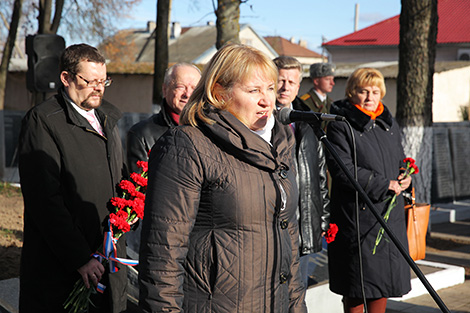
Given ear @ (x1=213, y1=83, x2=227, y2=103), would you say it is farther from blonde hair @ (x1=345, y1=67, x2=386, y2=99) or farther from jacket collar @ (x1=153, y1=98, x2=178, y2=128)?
blonde hair @ (x1=345, y1=67, x2=386, y2=99)

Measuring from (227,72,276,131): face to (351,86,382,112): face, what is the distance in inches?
95.7

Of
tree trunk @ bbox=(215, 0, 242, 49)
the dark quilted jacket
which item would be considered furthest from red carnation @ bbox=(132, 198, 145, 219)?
tree trunk @ bbox=(215, 0, 242, 49)

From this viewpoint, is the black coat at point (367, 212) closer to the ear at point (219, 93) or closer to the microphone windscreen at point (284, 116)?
the microphone windscreen at point (284, 116)

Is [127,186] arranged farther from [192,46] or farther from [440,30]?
[192,46]

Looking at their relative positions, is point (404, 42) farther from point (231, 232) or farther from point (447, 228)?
point (231, 232)

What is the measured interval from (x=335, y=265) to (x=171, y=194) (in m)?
2.66

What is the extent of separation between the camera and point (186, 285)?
8.20ft

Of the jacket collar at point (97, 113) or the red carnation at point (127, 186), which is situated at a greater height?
the jacket collar at point (97, 113)

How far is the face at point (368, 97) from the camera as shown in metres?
4.93

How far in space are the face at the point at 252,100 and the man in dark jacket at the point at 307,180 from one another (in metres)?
2.00

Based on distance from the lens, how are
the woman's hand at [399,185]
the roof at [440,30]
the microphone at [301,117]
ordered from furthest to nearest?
the roof at [440,30]
the woman's hand at [399,185]
the microphone at [301,117]

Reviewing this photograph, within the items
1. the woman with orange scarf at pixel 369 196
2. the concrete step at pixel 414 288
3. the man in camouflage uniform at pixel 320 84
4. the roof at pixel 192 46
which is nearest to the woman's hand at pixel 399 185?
the woman with orange scarf at pixel 369 196

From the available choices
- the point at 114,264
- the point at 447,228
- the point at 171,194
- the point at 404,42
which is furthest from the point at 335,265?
the point at 447,228

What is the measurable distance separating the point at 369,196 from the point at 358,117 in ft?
1.97
